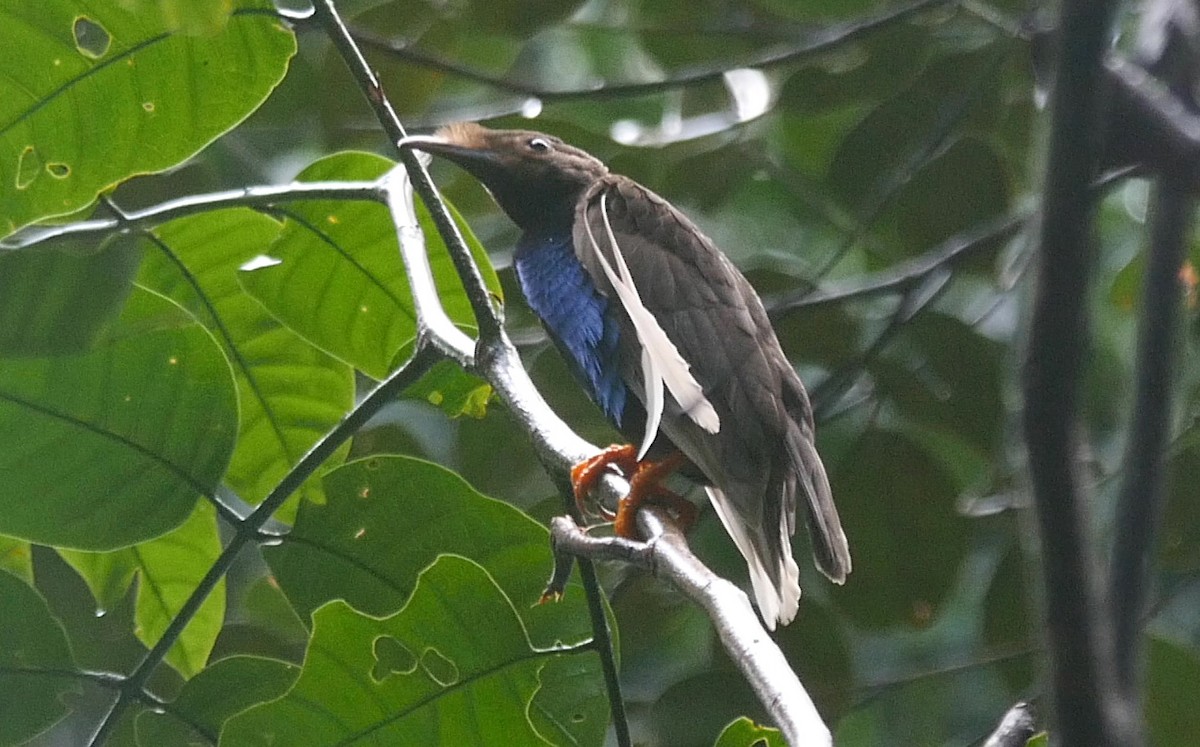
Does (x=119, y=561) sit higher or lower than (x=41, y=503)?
lower

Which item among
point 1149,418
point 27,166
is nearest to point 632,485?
point 27,166

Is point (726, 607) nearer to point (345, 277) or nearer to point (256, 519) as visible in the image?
point (256, 519)

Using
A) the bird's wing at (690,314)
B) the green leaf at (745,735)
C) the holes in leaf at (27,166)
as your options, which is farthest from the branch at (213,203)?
the green leaf at (745,735)

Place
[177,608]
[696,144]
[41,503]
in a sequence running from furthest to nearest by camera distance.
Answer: [696,144]
[177,608]
[41,503]

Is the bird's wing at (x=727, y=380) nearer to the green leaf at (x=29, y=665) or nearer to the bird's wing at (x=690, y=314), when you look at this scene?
the bird's wing at (x=690, y=314)

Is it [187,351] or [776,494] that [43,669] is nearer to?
[187,351]

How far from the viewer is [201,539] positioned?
2.71 m

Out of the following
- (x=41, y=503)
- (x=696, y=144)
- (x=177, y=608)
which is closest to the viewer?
(x=41, y=503)

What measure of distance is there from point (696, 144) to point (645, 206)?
136 centimetres

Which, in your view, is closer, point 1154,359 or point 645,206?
point 1154,359

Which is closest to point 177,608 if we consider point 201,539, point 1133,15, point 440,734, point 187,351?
point 201,539

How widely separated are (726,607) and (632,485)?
996 millimetres

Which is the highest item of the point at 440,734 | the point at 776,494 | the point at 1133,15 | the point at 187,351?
the point at 1133,15

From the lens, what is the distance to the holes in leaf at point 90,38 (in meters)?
2.29
